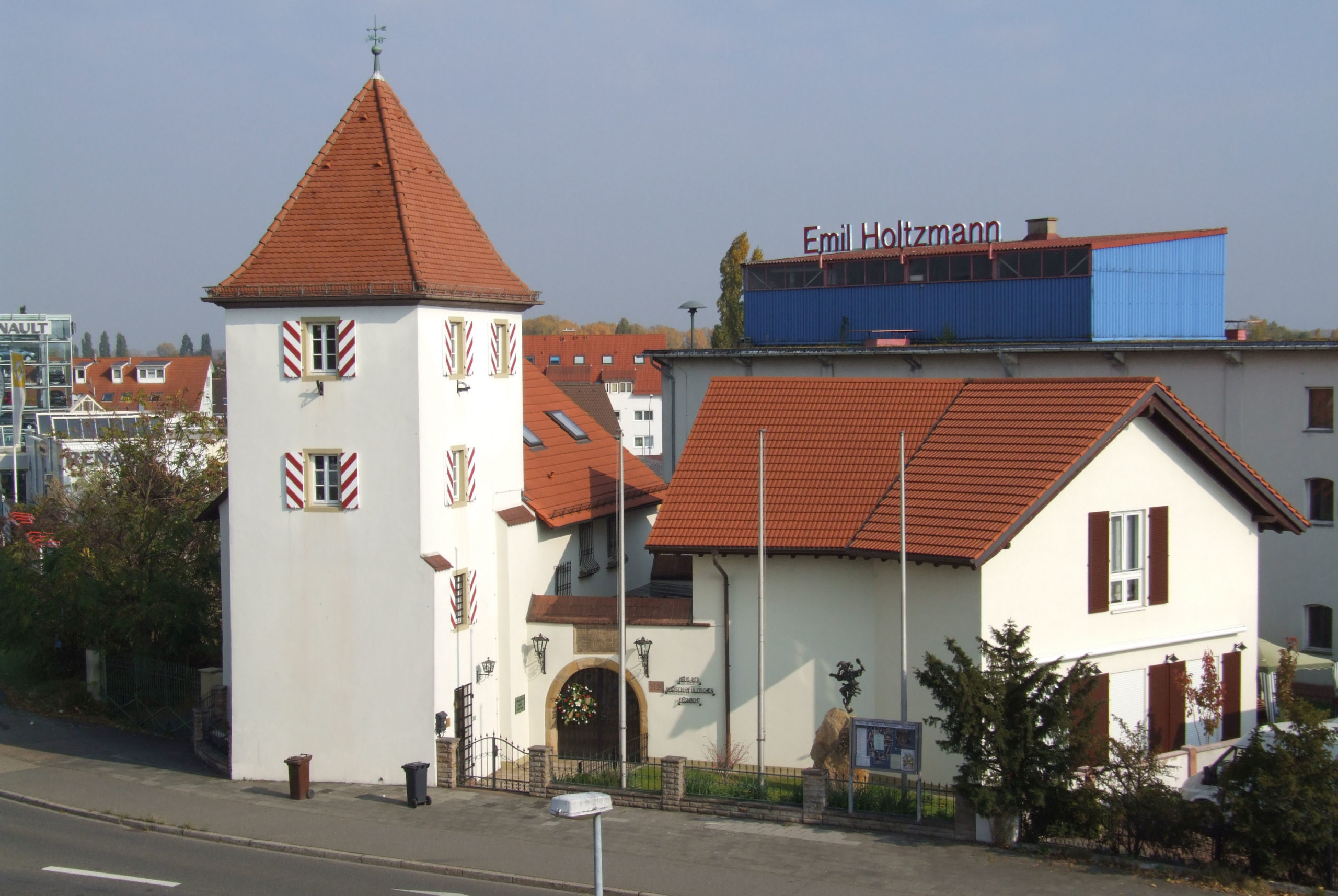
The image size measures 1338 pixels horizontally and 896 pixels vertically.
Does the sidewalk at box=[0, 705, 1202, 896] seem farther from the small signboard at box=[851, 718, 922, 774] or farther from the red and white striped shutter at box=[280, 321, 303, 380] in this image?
the red and white striped shutter at box=[280, 321, 303, 380]

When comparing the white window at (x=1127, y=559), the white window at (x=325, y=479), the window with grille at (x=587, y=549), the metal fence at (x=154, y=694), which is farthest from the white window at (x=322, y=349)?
the white window at (x=1127, y=559)

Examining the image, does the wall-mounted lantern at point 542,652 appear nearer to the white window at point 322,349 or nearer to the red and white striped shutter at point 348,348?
the red and white striped shutter at point 348,348

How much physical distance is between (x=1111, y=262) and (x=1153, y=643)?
21409 mm

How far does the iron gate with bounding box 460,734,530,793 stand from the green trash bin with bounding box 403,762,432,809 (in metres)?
Result: 1.36

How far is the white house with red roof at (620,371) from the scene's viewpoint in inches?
3538

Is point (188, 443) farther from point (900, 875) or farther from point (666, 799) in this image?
point (900, 875)

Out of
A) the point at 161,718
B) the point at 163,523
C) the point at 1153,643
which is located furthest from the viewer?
the point at 163,523

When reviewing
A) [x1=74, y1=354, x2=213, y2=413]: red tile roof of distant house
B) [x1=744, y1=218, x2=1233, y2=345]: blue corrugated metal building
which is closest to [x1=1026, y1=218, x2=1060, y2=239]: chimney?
[x1=744, y1=218, x2=1233, y2=345]: blue corrugated metal building

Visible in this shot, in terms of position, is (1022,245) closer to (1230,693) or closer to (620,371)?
(1230,693)

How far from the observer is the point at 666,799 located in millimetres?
21531

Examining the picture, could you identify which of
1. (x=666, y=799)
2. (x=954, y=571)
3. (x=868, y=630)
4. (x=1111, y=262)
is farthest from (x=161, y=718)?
(x=1111, y=262)

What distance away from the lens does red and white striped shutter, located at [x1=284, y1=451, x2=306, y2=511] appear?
24.5m

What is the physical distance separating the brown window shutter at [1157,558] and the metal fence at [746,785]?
24.9 feet

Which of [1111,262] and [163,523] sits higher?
[1111,262]
